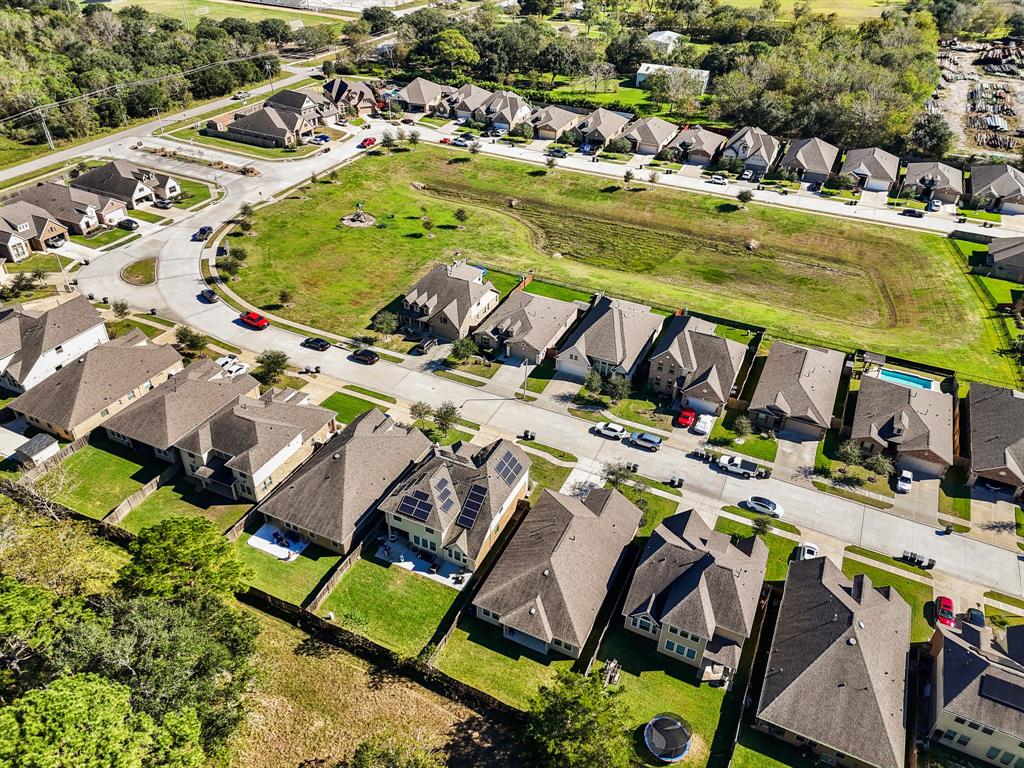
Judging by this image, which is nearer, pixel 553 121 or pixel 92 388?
pixel 92 388

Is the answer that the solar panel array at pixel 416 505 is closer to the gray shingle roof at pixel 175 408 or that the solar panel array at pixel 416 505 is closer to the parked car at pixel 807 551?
the gray shingle roof at pixel 175 408

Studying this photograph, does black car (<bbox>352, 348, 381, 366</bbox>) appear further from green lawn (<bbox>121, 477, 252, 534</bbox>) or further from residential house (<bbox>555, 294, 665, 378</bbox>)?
green lawn (<bbox>121, 477, 252, 534</bbox>)

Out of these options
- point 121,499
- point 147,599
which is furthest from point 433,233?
point 147,599

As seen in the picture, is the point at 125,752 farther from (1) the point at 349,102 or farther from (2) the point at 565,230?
(1) the point at 349,102

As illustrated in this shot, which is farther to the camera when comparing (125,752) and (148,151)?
(148,151)

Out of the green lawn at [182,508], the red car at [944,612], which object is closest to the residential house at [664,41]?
the red car at [944,612]

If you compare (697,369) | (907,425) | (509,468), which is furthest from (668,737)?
(907,425)

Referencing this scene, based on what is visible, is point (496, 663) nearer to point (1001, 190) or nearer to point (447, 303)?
point (447, 303)
